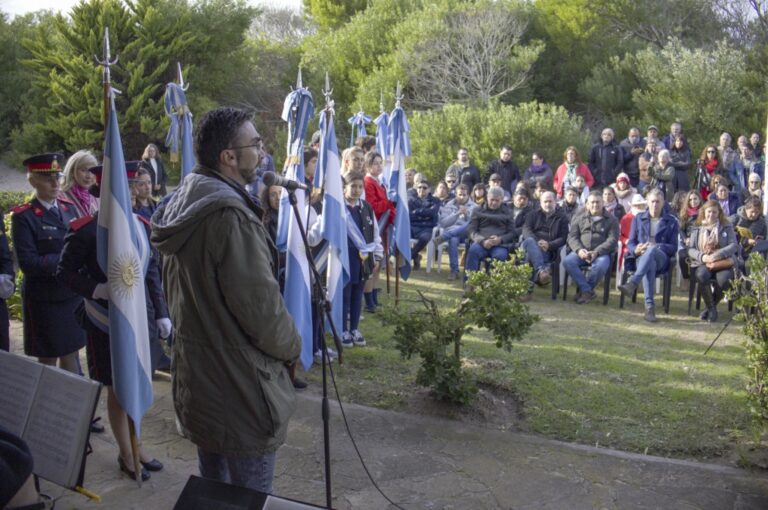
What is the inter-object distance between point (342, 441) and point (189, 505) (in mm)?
2601

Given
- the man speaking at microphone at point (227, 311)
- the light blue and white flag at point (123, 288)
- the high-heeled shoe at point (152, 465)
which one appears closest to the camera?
the man speaking at microphone at point (227, 311)

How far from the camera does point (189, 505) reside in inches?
107

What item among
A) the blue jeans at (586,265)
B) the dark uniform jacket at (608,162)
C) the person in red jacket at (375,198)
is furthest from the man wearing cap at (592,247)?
the dark uniform jacket at (608,162)

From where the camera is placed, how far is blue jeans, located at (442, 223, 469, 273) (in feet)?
37.7

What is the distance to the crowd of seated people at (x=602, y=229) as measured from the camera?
30.7ft

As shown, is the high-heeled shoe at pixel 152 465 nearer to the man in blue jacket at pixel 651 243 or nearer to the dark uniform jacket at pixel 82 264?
the dark uniform jacket at pixel 82 264

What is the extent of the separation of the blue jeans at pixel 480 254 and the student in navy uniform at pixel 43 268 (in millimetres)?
6291

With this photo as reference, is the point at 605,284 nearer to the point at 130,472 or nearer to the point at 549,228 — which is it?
the point at 549,228

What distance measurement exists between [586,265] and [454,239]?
7.15 feet

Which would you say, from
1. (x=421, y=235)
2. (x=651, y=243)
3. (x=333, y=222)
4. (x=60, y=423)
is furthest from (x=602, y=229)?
(x=60, y=423)

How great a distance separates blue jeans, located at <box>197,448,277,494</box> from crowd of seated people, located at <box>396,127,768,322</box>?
21.5 ft

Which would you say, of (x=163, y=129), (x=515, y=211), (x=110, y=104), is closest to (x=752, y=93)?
(x=515, y=211)

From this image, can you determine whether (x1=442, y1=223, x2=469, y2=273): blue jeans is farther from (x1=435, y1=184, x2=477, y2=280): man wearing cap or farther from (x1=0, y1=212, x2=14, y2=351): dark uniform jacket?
(x1=0, y1=212, x2=14, y2=351): dark uniform jacket

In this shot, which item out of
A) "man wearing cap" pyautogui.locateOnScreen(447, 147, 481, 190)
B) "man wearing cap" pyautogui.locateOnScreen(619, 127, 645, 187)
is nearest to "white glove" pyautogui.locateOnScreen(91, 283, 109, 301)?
"man wearing cap" pyautogui.locateOnScreen(447, 147, 481, 190)
